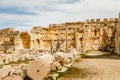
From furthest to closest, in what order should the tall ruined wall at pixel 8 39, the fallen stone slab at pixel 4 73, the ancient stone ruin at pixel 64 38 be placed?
1. the tall ruined wall at pixel 8 39
2. the ancient stone ruin at pixel 64 38
3. the fallen stone slab at pixel 4 73

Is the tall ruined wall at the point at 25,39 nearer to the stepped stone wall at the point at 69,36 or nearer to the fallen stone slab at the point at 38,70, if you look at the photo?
the stepped stone wall at the point at 69,36

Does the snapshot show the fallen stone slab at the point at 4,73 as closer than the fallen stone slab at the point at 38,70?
Yes

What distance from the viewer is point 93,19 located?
40312mm

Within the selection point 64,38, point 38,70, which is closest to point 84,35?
point 64,38

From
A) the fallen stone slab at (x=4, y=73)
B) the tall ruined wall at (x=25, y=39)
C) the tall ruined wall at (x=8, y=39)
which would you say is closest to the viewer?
the fallen stone slab at (x=4, y=73)

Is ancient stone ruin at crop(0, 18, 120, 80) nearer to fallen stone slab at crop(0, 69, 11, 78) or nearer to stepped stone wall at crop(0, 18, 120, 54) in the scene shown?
stepped stone wall at crop(0, 18, 120, 54)

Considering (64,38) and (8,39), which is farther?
(8,39)

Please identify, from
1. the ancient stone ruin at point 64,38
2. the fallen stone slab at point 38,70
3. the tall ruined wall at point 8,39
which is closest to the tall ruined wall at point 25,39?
the ancient stone ruin at point 64,38

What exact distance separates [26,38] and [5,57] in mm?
13881

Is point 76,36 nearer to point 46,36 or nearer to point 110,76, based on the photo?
point 46,36

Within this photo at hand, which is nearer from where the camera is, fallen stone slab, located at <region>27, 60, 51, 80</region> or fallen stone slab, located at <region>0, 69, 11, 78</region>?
fallen stone slab, located at <region>0, 69, 11, 78</region>

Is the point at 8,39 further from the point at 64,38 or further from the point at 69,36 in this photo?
the point at 69,36

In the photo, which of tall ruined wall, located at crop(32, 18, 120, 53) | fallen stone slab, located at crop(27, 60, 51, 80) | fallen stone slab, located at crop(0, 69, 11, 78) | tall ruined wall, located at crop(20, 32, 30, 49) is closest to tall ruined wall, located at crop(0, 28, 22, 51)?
tall ruined wall, located at crop(20, 32, 30, 49)

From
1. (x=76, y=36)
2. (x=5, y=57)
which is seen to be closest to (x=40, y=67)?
(x=5, y=57)
